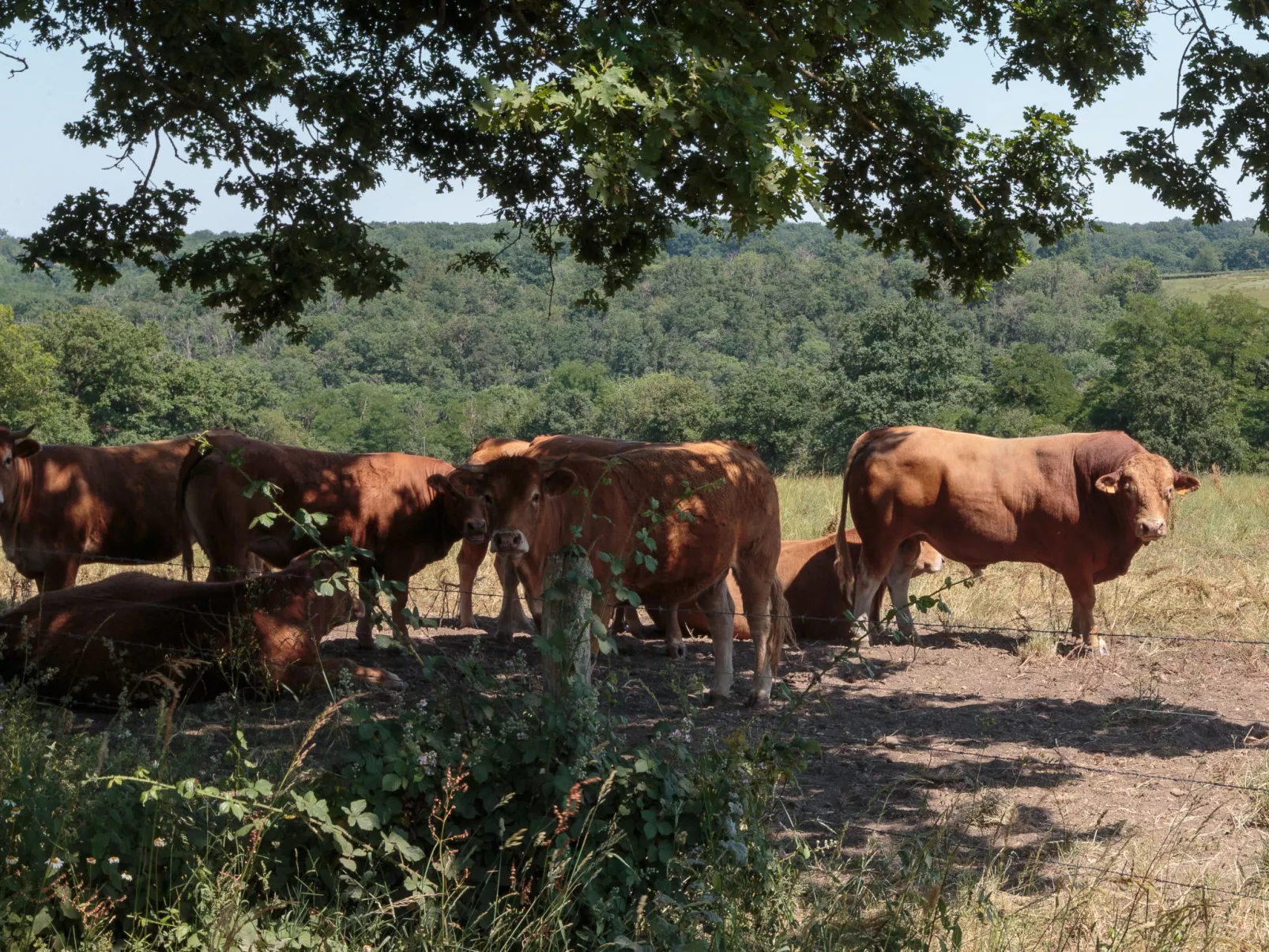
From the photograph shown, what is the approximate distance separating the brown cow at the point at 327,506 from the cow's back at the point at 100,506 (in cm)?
60

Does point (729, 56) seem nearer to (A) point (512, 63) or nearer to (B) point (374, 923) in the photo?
(A) point (512, 63)

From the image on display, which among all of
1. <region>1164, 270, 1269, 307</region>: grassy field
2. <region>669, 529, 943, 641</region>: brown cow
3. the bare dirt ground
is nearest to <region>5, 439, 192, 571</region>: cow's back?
the bare dirt ground

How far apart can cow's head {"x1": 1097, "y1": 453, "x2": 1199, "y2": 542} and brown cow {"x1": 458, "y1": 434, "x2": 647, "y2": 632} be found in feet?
13.9

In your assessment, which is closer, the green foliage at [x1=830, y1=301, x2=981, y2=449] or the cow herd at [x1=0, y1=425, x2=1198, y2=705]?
the cow herd at [x1=0, y1=425, x2=1198, y2=705]

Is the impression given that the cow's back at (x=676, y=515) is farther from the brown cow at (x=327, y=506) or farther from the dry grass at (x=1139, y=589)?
the brown cow at (x=327, y=506)

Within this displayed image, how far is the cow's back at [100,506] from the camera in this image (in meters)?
10.2

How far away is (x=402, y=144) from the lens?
10250 millimetres

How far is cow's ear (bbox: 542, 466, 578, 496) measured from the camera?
7672mm

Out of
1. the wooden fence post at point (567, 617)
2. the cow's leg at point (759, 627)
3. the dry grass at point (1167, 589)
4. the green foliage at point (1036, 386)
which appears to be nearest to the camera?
the wooden fence post at point (567, 617)

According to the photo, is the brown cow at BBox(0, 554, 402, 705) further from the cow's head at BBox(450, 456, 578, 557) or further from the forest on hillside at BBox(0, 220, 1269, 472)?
the forest on hillside at BBox(0, 220, 1269, 472)

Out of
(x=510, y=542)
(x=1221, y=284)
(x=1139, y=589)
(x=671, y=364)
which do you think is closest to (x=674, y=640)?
(x=510, y=542)

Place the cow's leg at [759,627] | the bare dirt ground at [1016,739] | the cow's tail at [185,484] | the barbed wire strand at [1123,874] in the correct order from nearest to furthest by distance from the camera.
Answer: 1. the barbed wire strand at [1123,874]
2. the bare dirt ground at [1016,739]
3. the cow's leg at [759,627]
4. the cow's tail at [185,484]

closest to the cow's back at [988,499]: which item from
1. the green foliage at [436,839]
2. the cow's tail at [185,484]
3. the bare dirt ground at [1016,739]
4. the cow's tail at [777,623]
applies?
the bare dirt ground at [1016,739]

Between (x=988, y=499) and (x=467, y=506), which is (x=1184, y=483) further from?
(x=467, y=506)
